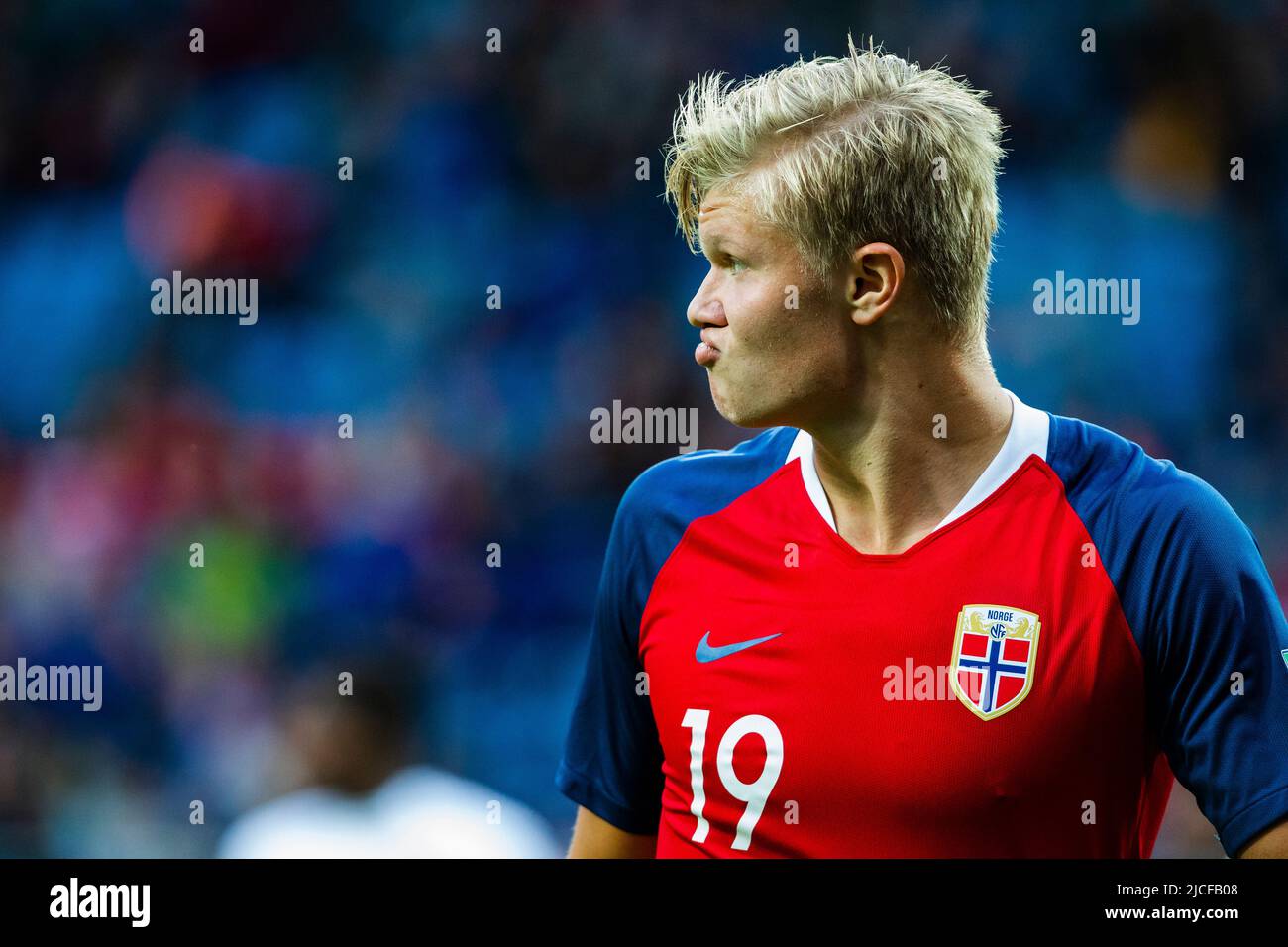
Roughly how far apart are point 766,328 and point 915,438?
31 cm

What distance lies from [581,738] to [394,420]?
10.9 ft

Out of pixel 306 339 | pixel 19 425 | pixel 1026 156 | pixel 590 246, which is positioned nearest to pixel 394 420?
pixel 306 339

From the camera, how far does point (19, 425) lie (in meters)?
5.75

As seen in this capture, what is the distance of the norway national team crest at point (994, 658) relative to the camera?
2.01 meters

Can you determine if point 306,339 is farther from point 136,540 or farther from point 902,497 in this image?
point 902,497

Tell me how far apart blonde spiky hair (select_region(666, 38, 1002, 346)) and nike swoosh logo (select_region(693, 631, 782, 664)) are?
0.60m

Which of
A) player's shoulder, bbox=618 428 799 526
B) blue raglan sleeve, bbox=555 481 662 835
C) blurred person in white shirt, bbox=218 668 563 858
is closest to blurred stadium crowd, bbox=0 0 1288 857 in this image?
blurred person in white shirt, bbox=218 668 563 858

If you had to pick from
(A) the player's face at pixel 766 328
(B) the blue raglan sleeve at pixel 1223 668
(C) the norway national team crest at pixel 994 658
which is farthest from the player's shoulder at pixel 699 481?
(B) the blue raglan sleeve at pixel 1223 668

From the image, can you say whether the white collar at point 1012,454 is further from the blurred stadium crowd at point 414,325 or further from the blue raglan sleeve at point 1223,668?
the blurred stadium crowd at point 414,325

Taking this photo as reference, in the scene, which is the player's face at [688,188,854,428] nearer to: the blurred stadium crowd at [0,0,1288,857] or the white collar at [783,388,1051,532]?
the white collar at [783,388,1051,532]

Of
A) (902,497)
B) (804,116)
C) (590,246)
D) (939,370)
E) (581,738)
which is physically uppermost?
(590,246)

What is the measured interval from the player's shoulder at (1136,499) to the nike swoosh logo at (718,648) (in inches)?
20.9

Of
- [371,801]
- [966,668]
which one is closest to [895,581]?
[966,668]

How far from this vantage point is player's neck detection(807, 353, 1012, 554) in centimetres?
218
